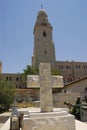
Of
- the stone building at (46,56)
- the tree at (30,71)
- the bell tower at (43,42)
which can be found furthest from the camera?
the stone building at (46,56)

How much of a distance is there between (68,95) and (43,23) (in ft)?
160

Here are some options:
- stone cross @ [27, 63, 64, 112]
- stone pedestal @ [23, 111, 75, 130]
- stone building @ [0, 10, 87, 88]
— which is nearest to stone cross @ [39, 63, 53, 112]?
stone cross @ [27, 63, 64, 112]

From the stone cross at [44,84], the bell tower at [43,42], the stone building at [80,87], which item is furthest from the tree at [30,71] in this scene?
the stone cross at [44,84]

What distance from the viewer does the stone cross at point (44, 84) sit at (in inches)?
232

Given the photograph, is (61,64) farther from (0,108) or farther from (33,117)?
(33,117)

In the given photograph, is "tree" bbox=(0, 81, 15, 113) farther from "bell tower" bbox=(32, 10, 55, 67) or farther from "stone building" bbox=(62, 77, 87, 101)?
"bell tower" bbox=(32, 10, 55, 67)

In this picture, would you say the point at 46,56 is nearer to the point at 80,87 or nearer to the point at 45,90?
the point at 80,87

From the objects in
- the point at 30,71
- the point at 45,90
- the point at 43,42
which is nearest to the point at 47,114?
the point at 45,90

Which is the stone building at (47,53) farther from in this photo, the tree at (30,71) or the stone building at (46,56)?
the tree at (30,71)

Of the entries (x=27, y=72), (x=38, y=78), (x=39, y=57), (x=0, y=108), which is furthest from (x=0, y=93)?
(x=39, y=57)

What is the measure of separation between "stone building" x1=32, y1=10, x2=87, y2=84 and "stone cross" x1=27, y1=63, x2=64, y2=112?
53.2 metres

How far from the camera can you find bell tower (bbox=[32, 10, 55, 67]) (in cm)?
6041

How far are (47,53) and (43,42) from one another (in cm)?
417

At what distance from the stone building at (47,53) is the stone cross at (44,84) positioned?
175 ft
